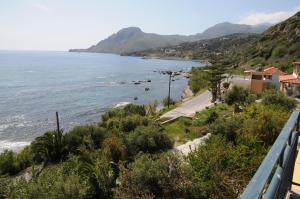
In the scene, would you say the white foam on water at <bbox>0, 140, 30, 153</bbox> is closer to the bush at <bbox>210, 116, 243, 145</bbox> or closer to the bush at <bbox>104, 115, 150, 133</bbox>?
the bush at <bbox>104, 115, 150, 133</bbox>

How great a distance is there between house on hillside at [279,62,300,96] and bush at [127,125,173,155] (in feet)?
67.5

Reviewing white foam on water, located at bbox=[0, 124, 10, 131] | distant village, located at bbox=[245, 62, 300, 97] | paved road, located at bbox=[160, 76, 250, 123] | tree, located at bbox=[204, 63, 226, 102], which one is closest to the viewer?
paved road, located at bbox=[160, 76, 250, 123]

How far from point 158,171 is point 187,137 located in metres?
15.0

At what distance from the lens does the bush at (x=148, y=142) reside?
2119 cm

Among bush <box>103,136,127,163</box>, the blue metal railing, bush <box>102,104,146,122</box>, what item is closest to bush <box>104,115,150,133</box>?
bush <box>102,104,146,122</box>

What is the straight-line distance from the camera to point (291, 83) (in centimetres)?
3731

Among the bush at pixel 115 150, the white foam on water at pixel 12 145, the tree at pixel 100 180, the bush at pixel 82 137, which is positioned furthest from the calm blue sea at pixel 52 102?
the tree at pixel 100 180

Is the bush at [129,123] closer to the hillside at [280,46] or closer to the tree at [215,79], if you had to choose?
the tree at [215,79]

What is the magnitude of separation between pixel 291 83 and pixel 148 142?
23.5 m

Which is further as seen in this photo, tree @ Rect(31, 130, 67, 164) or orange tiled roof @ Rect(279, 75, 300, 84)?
orange tiled roof @ Rect(279, 75, 300, 84)

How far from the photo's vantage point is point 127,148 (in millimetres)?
20844

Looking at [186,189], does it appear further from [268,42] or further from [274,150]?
[268,42]

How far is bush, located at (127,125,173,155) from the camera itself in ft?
69.5

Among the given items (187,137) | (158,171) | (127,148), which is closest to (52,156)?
(127,148)
